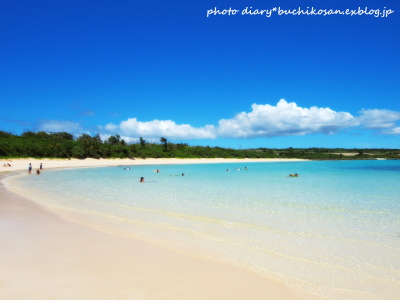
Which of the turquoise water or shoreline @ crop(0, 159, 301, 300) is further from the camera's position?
the turquoise water

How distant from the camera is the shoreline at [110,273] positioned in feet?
13.6

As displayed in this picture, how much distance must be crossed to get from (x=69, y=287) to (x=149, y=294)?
1191 mm

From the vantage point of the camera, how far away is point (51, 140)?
59812mm

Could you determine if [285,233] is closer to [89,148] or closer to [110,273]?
[110,273]

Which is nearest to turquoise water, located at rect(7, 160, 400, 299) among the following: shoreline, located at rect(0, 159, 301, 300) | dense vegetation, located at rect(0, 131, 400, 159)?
shoreline, located at rect(0, 159, 301, 300)

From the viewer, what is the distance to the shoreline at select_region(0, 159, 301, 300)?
4.14 m

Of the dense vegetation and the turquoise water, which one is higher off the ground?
the dense vegetation

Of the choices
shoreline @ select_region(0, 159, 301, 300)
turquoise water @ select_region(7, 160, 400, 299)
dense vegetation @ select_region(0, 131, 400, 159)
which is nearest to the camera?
shoreline @ select_region(0, 159, 301, 300)

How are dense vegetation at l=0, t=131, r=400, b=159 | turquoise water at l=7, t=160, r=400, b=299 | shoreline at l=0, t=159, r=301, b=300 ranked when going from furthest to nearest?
1. dense vegetation at l=0, t=131, r=400, b=159
2. turquoise water at l=7, t=160, r=400, b=299
3. shoreline at l=0, t=159, r=301, b=300

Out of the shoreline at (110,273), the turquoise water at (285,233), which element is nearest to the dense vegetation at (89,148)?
the turquoise water at (285,233)

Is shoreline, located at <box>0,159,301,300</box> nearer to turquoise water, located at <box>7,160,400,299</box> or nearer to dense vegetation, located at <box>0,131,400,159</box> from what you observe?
turquoise water, located at <box>7,160,400,299</box>

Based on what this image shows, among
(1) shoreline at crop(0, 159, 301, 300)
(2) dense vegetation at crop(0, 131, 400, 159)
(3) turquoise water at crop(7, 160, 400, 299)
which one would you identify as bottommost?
(3) turquoise water at crop(7, 160, 400, 299)

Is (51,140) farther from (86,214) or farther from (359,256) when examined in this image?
(359,256)

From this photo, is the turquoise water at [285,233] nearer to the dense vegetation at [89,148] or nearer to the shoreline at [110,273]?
the shoreline at [110,273]
